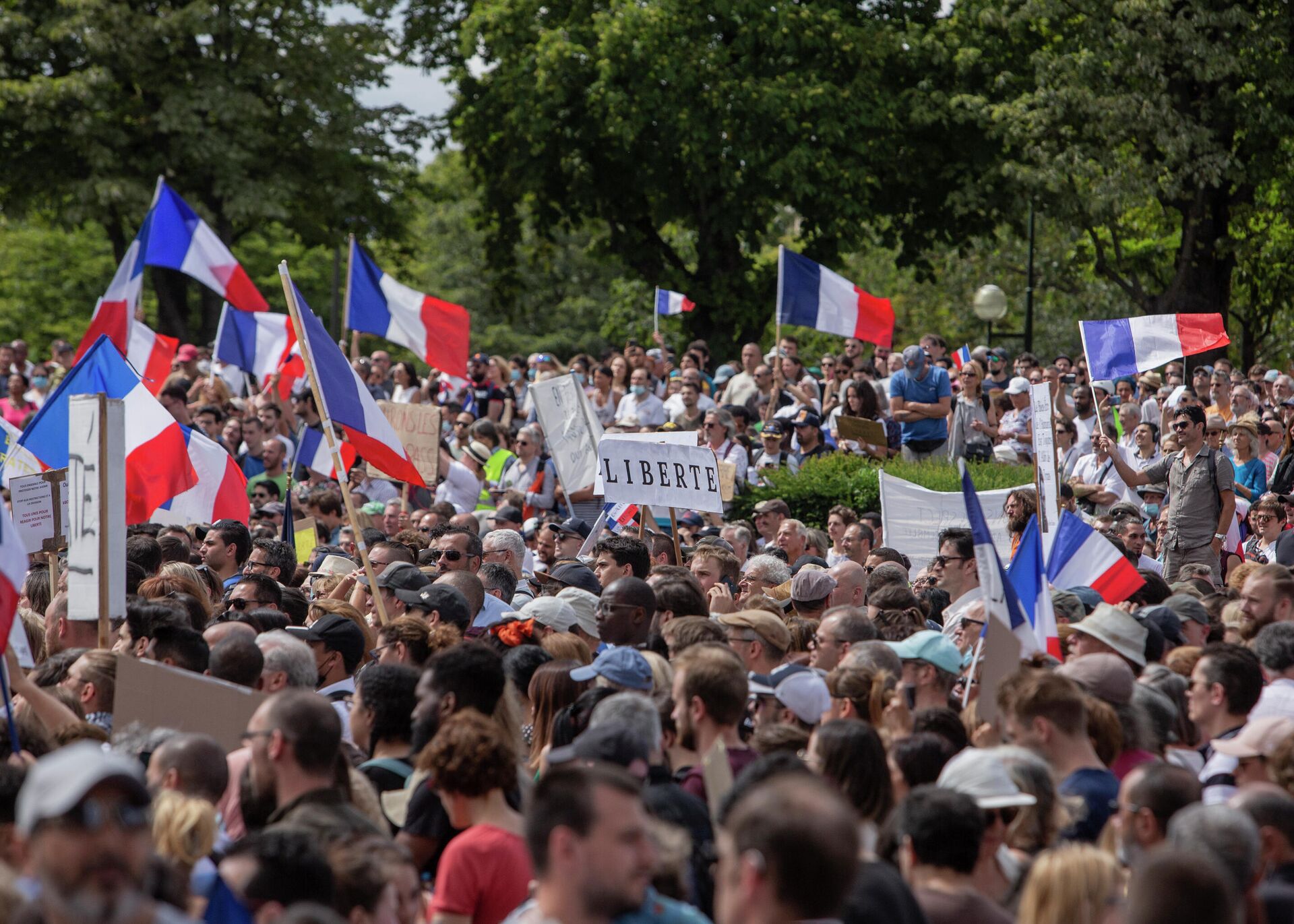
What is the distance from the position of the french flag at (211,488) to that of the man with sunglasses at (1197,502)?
23.7 feet

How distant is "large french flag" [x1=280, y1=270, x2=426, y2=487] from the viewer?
10.1m

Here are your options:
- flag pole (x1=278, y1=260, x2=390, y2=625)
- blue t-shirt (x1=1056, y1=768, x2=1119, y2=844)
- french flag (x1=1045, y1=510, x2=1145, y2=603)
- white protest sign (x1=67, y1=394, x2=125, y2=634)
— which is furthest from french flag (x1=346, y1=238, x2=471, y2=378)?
blue t-shirt (x1=1056, y1=768, x2=1119, y2=844)

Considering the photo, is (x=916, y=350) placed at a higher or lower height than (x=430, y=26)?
lower

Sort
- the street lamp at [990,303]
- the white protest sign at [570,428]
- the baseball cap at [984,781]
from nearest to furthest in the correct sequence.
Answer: the baseball cap at [984,781] < the white protest sign at [570,428] < the street lamp at [990,303]

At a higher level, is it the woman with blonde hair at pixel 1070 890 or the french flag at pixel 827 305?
the french flag at pixel 827 305

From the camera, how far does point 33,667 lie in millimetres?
7551

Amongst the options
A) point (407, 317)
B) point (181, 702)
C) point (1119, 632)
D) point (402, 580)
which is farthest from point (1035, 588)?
point (407, 317)

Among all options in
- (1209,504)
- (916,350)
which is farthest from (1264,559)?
(916,350)

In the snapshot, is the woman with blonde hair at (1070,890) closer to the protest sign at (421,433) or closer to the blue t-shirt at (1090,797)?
Answer: the blue t-shirt at (1090,797)

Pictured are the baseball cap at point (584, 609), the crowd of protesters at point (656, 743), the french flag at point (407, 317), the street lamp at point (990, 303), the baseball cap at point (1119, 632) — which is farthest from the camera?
the street lamp at point (990, 303)

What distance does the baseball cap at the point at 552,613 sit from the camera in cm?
819

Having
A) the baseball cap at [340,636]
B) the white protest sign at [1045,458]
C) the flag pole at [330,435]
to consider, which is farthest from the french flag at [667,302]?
the baseball cap at [340,636]

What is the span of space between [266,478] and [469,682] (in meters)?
10.8

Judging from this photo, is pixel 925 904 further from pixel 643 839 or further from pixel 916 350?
pixel 916 350
